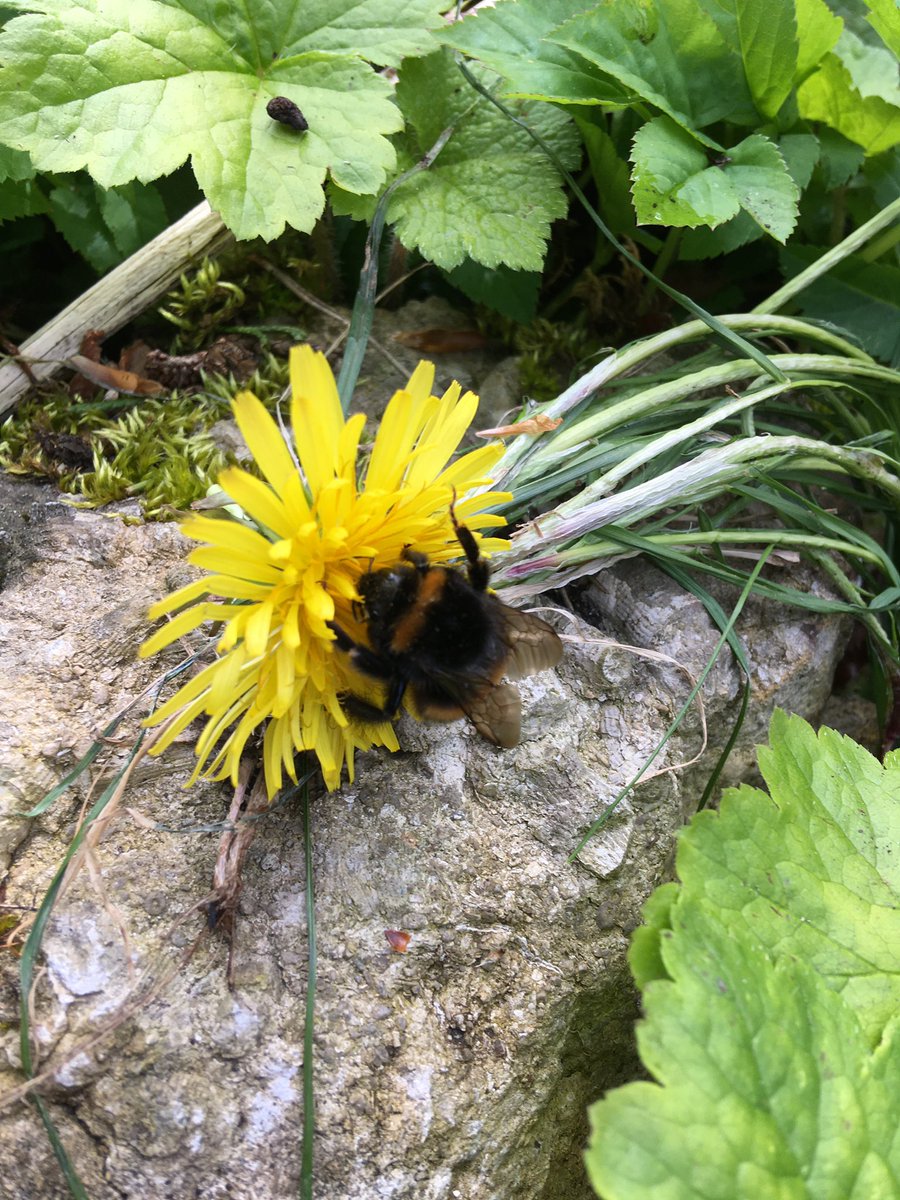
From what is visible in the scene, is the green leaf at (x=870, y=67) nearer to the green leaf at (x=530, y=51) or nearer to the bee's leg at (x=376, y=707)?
the green leaf at (x=530, y=51)

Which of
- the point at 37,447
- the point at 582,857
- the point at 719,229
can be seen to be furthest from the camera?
the point at 719,229

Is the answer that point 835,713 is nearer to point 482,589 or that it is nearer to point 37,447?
point 482,589

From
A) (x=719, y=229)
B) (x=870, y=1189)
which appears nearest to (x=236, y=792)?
(x=870, y=1189)

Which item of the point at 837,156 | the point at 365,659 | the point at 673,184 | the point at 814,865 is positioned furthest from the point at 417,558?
the point at 837,156

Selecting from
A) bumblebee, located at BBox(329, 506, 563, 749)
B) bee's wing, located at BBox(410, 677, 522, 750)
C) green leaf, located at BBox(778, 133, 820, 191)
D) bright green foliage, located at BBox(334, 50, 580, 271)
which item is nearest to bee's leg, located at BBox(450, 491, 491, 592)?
bumblebee, located at BBox(329, 506, 563, 749)

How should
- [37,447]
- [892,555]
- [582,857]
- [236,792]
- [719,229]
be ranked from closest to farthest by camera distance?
1. [236,792]
2. [582,857]
3. [37,447]
4. [719,229]
5. [892,555]

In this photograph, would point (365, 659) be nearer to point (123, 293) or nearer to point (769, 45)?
point (123, 293)
